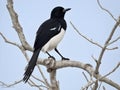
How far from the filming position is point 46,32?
15.4ft

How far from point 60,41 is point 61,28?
0.19 meters

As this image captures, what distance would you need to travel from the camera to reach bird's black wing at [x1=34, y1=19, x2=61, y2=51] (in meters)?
4.52

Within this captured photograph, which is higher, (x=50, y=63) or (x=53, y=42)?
(x=50, y=63)

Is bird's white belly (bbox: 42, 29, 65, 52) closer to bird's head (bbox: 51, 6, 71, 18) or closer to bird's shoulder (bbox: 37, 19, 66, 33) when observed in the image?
bird's shoulder (bbox: 37, 19, 66, 33)

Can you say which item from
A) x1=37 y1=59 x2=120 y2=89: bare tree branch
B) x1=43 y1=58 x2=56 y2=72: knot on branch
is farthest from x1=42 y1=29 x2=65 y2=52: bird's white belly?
x1=43 y1=58 x2=56 y2=72: knot on branch

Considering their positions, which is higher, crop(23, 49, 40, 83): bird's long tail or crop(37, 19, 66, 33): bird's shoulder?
crop(23, 49, 40, 83): bird's long tail

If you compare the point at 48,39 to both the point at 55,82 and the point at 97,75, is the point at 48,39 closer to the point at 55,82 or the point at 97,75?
the point at 55,82

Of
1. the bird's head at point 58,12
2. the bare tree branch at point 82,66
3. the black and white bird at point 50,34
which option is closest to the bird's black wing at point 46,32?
the black and white bird at point 50,34

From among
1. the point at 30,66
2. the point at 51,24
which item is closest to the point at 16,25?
the point at 30,66

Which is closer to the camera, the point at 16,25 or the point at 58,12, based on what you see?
the point at 16,25

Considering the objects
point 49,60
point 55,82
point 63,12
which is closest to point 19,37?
point 49,60

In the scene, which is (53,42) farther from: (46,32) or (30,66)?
(30,66)

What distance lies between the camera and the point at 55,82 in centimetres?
366

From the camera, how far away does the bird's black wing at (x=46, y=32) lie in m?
4.52
